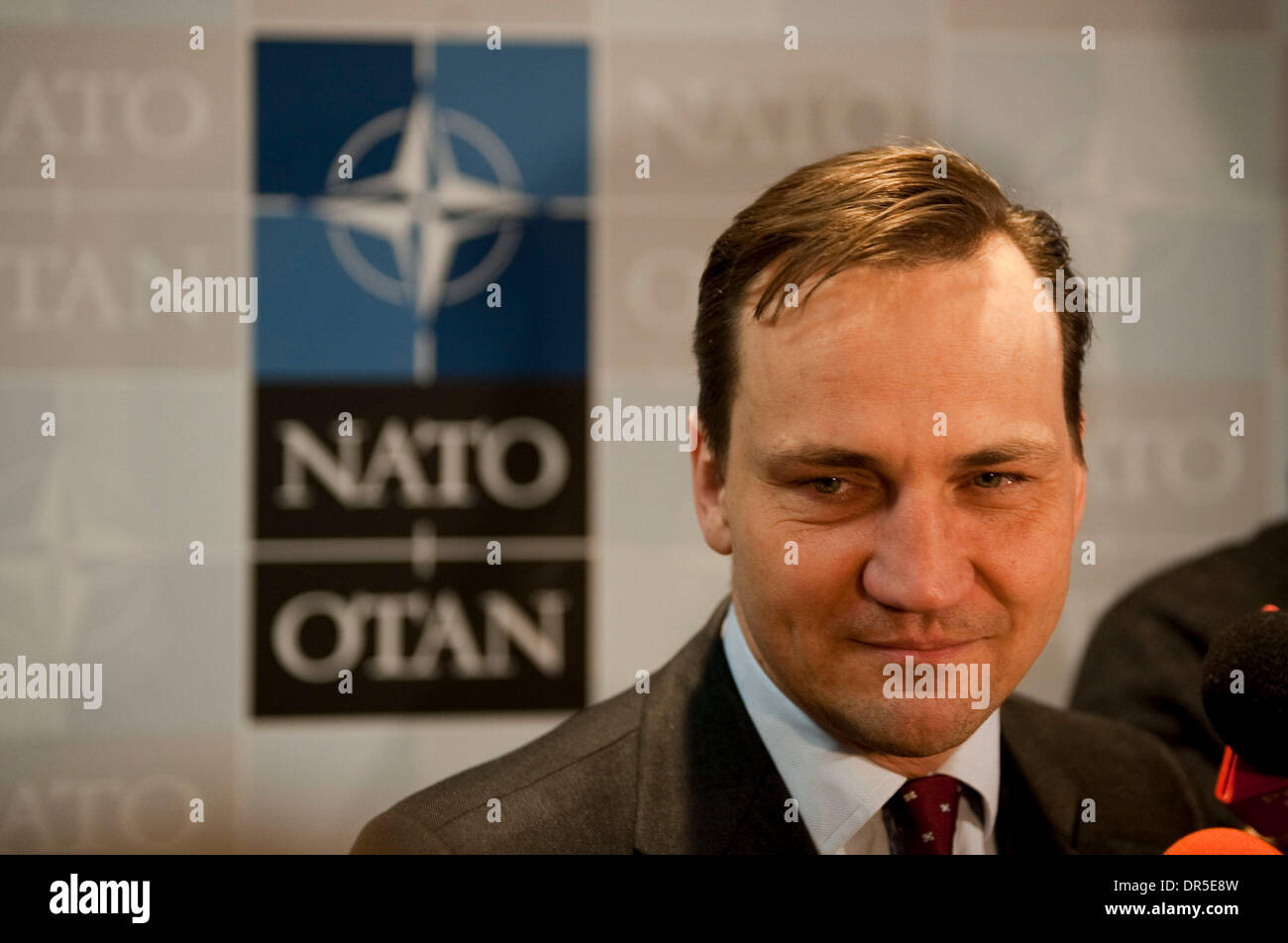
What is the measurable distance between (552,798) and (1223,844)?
757 millimetres

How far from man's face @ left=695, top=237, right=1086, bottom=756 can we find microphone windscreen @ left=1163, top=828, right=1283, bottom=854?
26cm

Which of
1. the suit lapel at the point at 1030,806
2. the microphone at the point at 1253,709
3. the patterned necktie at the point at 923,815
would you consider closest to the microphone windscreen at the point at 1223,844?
the microphone at the point at 1253,709

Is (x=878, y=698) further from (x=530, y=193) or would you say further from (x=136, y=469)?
(x=136, y=469)

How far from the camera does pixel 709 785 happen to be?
1.33m

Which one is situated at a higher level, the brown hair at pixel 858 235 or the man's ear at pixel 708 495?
the brown hair at pixel 858 235

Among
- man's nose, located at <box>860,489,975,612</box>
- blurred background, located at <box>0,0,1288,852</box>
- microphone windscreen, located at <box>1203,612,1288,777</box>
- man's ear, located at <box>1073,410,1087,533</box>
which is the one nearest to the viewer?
microphone windscreen, located at <box>1203,612,1288,777</box>

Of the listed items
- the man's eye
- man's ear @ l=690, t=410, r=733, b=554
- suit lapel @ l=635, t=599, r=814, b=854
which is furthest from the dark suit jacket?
the man's eye

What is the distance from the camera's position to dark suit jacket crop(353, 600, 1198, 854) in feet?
4.36

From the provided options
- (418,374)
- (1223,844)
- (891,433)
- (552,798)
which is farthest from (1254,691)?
(418,374)

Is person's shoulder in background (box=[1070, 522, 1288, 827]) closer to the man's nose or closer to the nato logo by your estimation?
the man's nose

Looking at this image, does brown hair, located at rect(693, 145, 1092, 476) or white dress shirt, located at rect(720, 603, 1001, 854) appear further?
white dress shirt, located at rect(720, 603, 1001, 854)

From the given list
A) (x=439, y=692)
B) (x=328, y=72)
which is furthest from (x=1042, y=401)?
(x=328, y=72)

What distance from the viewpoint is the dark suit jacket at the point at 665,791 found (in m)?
1.33

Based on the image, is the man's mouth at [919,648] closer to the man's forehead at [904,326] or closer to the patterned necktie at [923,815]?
the patterned necktie at [923,815]
